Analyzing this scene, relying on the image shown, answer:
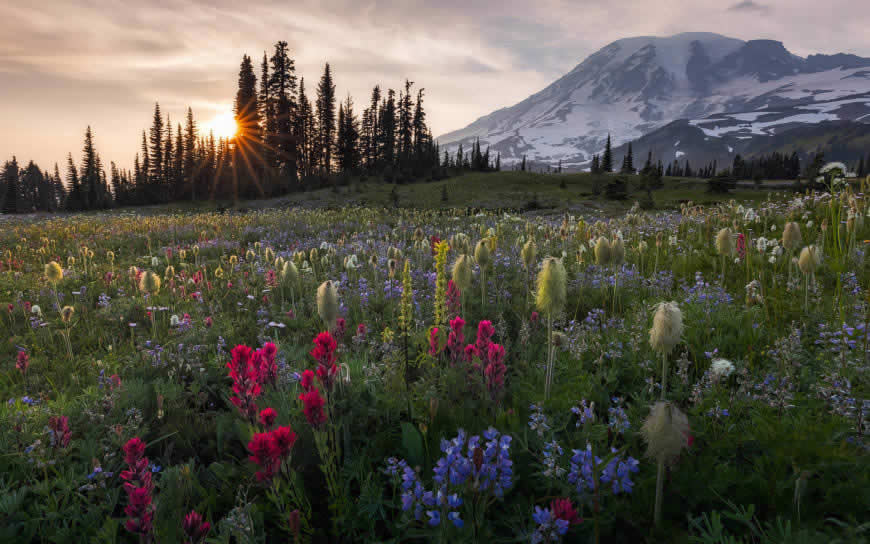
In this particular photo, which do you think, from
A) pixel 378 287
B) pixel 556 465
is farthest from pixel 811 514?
pixel 378 287

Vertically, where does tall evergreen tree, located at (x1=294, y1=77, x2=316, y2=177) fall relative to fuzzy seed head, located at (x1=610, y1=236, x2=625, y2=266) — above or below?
above

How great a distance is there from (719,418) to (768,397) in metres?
0.31

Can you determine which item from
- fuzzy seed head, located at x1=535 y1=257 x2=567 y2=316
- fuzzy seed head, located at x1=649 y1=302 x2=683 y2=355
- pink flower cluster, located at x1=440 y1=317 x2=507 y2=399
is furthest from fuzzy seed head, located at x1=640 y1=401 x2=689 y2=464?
fuzzy seed head, located at x1=535 y1=257 x2=567 y2=316

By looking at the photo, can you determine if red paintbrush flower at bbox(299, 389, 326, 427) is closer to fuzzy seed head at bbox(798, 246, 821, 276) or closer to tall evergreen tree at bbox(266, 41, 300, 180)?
fuzzy seed head at bbox(798, 246, 821, 276)

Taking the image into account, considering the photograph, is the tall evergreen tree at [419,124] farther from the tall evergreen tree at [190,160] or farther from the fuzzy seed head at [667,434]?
the fuzzy seed head at [667,434]

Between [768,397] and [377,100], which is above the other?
[377,100]

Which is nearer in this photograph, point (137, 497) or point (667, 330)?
point (137, 497)

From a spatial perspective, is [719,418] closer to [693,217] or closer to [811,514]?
[811,514]

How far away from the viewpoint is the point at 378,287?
6430 millimetres

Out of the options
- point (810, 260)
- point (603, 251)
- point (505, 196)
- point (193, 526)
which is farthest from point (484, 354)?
point (505, 196)

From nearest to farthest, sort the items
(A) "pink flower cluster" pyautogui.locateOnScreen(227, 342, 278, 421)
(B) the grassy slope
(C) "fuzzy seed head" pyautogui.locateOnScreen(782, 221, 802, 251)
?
(A) "pink flower cluster" pyautogui.locateOnScreen(227, 342, 278, 421), (C) "fuzzy seed head" pyautogui.locateOnScreen(782, 221, 802, 251), (B) the grassy slope

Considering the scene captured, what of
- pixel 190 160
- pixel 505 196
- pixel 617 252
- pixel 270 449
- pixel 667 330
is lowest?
pixel 270 449

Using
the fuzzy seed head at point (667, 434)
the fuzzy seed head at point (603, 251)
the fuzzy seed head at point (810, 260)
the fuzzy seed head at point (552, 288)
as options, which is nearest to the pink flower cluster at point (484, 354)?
the fuzzy seed head at point (552, 288)

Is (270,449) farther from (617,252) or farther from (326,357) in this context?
(617,252)
